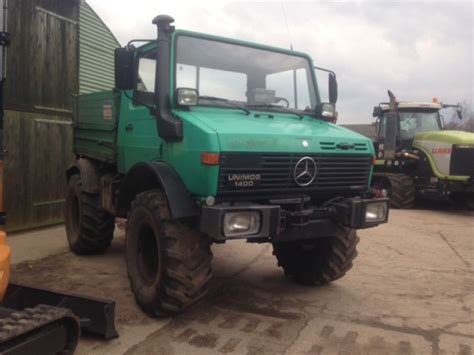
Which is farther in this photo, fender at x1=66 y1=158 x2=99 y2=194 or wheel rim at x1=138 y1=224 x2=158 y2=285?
fender at x1=66 y1=158 x2=99 y2=194

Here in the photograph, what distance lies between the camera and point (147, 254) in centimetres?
503

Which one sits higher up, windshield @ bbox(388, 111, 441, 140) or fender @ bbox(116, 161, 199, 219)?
windshield @ bbox(388, 111, 441, 140)

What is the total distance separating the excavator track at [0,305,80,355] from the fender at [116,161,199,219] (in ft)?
3.91

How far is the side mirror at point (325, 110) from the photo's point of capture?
554cm

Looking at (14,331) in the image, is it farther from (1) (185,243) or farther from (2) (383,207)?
(2) (383,207)

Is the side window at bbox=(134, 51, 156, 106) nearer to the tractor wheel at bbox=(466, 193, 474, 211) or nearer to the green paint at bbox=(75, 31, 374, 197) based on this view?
the green paint at bbox=(75, 31, 374, 197)

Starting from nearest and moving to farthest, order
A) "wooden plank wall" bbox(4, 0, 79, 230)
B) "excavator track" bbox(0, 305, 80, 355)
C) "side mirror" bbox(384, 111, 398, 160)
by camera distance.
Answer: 1. "excavator track" bbox(0, 305, 80, 355)
2. "wooden plank wall" bbox(4, 0, 79, 230)
3. "side mirror" bbox(384, 111, 398, 160)

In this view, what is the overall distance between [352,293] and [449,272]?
186 centimetres

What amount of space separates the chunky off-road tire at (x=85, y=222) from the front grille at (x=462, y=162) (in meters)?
8.14

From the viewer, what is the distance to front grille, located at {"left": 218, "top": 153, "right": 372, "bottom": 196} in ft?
13.9

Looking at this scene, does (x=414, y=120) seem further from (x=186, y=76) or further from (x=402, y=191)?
(x=186, y=76)

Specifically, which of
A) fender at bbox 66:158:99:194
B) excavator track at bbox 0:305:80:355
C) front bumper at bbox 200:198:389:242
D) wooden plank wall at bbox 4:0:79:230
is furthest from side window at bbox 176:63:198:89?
wooden plank wall at bbox 4:0:79:230

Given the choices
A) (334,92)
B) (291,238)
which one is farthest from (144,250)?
(334,92)

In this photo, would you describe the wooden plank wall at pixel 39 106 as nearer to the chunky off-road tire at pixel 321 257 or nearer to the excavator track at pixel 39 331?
the chunky off-road tire at pixel 321 257
